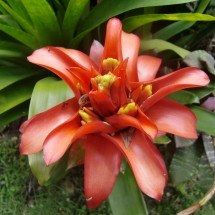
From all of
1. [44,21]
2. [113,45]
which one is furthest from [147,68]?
[44,21]

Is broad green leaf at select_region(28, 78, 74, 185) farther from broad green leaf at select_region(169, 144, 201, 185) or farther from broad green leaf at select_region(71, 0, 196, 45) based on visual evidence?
Answer: broad green leaf at select_region(169, 144, 201, 185)

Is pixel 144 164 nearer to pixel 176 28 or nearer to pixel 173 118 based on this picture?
pixel 173 118

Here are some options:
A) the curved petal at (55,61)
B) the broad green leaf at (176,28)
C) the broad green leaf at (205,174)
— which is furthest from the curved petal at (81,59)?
the broad green leaf at (205,174)

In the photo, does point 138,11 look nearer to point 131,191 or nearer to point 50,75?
point 50,75

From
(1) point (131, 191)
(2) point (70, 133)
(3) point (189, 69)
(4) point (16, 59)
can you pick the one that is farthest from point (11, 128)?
(3) point (189, 69)

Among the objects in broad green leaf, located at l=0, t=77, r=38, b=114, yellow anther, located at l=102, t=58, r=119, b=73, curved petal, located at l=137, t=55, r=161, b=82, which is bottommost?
broad green leaf, located at l=0, t=77, r=38, b=114

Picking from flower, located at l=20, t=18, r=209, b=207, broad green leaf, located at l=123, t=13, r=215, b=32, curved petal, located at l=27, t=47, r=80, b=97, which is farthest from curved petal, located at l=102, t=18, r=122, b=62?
broad green leaf, located at l=123, t=13, r=215, b=32
